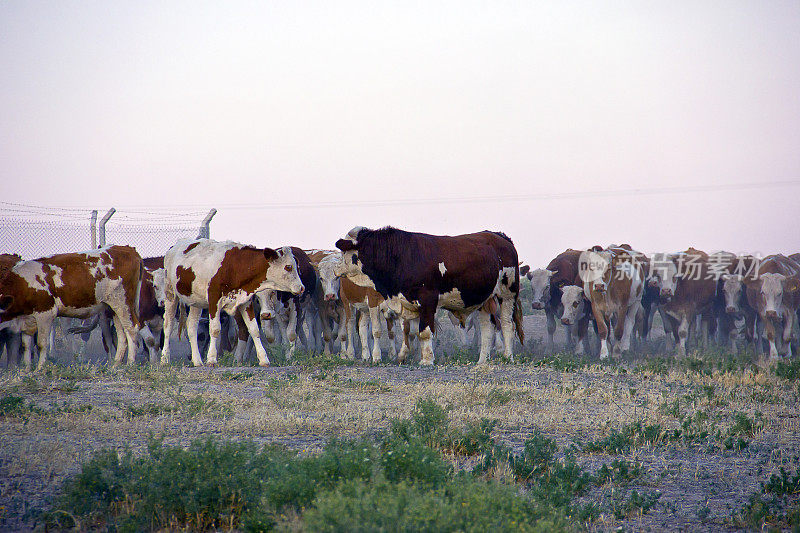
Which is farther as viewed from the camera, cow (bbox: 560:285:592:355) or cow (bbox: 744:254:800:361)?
cow (bbox: 744:254:800:361)

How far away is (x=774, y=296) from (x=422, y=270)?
1051 centimetres

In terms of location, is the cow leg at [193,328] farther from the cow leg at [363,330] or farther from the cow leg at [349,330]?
the cow leg at [363,330]

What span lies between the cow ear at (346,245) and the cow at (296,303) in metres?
2.50

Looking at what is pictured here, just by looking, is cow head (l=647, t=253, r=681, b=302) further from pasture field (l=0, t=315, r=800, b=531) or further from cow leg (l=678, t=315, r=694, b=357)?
pasture field (l=0, t=315, r=800, b=531)

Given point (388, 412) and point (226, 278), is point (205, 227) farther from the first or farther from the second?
point (388, 412)

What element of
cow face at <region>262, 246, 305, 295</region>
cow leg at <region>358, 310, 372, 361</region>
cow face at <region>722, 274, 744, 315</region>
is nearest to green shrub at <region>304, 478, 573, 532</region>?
cow face at <region>262, 246, 305, 295</region>

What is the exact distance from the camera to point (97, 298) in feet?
46.3

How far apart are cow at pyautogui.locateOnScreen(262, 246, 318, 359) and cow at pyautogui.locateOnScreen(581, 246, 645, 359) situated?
22.0 feet

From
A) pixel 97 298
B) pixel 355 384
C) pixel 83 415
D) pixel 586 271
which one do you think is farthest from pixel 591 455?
pixel 586 271

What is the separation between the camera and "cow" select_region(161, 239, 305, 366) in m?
14.0

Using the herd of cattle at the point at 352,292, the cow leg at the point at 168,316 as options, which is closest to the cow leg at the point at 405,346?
the herd of cattle at the point at 352,292

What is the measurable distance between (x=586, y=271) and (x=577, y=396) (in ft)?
30.4

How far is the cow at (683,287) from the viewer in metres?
20.2

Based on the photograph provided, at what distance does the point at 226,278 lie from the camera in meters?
14.1
